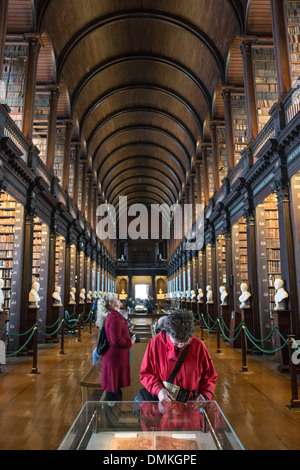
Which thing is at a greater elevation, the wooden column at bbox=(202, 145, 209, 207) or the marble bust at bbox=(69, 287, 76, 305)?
the wooden column at bbox=(202, 145, 209, 207)

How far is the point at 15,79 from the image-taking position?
350 inches

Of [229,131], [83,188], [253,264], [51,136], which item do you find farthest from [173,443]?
[83,188]

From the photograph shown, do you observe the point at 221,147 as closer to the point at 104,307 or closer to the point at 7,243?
the point at 7,243

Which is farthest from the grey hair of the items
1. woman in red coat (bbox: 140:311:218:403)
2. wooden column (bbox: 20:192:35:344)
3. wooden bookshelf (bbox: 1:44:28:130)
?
wooden bookshelf (bbox: 1:44:28:130)

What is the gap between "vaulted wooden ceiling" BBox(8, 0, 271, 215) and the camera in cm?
1040

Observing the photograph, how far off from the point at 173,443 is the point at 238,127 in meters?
10.8

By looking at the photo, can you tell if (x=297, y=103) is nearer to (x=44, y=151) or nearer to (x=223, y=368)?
(x=223, y=368)

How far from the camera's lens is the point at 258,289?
8.33 m

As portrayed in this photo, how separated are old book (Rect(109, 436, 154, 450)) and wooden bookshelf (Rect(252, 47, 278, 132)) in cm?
888

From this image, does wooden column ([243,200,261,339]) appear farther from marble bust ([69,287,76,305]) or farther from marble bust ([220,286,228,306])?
marble bust ([69,287,76,305])

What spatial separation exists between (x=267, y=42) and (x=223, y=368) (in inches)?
327

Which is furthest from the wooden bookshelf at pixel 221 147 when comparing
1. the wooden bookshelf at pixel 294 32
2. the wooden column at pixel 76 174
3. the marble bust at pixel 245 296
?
the marble bust at pixel 245 296

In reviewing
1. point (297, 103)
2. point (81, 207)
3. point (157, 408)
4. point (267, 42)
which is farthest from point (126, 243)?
point (157, 408)
